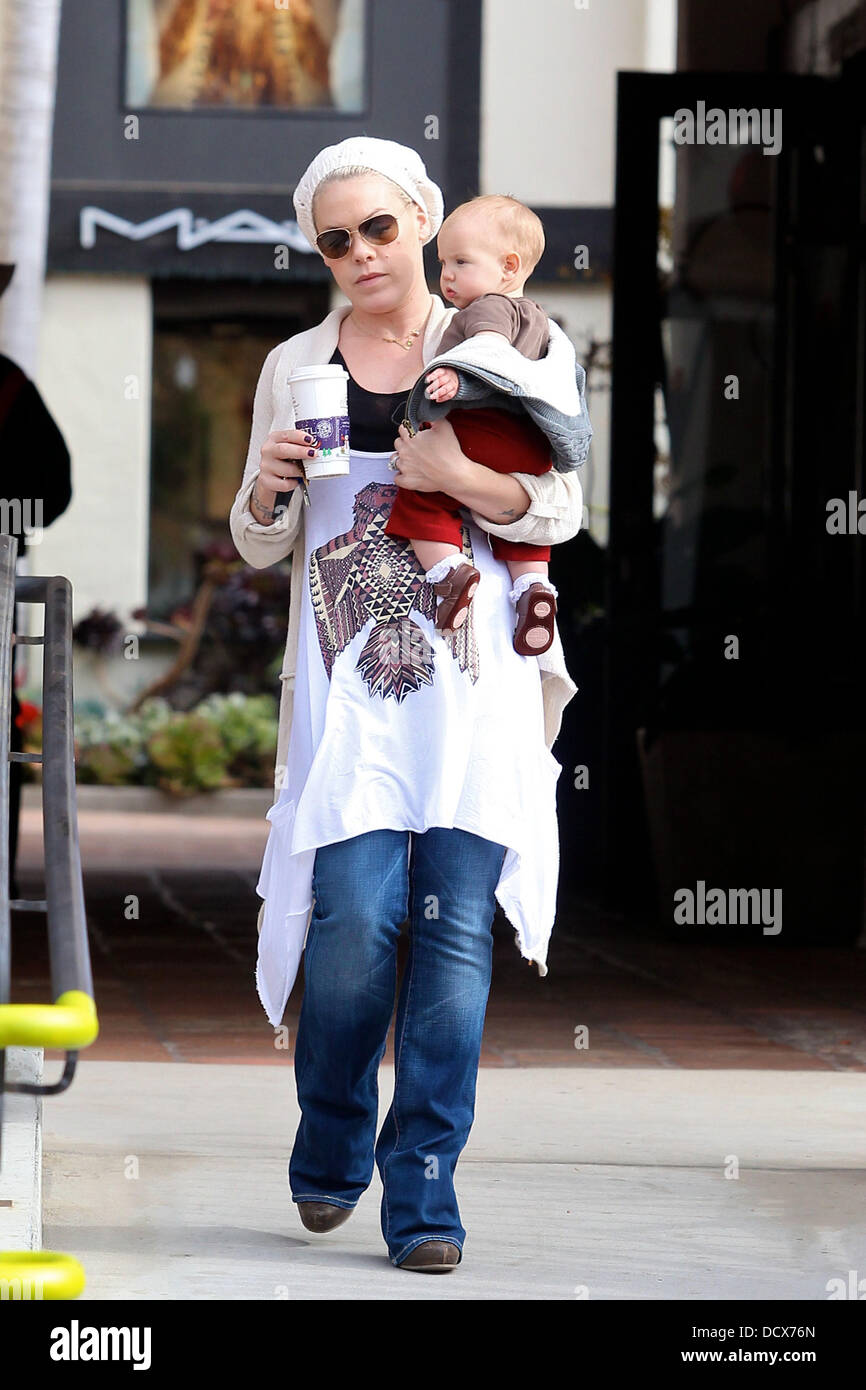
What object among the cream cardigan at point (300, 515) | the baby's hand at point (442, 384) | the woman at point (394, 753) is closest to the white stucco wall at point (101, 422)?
the cream cardigan at point (300, 515)

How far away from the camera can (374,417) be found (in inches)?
124

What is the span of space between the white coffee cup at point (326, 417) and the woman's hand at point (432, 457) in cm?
10

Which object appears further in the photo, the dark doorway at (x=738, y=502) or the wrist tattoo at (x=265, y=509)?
the dark doorway at (x=738, y=502)

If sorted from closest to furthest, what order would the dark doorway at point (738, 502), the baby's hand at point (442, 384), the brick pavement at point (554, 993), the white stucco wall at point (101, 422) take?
the baby's hand at point (442, 384), the brick pavement at point (554, 993), the dark doorway at point (738, 502), the white stucco wall at point (101, 422)

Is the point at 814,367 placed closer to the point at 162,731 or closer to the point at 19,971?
the point at 19,971

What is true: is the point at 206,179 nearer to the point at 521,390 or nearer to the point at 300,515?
the point at 300,515

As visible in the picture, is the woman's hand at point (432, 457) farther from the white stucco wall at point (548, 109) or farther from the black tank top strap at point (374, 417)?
the white stucco wall at point (548, 109)

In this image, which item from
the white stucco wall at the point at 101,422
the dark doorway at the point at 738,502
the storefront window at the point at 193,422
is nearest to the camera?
the dark doorway at the point at 738,502

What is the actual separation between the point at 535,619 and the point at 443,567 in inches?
7.1

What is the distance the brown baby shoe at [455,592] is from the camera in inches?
118

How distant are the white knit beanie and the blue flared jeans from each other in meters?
0.98

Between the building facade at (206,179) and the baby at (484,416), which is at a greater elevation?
the building facade at (206,179)

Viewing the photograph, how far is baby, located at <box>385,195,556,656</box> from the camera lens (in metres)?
3.02
